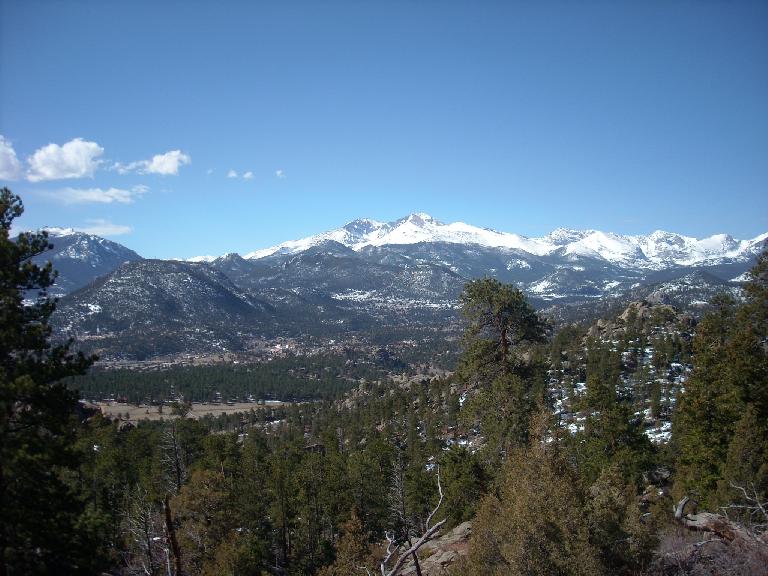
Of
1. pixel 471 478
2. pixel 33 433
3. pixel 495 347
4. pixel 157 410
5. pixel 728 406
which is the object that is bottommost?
pixel 157 410

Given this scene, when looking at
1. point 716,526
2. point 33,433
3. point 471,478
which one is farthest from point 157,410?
point 716,526

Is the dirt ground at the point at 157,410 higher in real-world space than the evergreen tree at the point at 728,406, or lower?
lower

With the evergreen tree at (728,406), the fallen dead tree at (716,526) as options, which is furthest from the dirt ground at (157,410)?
the fallen dead tree at (716,526)

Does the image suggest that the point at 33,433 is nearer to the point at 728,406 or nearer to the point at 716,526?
the point at 716,526

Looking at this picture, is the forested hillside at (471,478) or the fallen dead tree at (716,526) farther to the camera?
the fallen dead tree at (716,526)

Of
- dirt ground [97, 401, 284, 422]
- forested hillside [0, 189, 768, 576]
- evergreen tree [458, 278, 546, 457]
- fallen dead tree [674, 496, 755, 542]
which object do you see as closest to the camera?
forested hillside [0, 189, 768, 576]

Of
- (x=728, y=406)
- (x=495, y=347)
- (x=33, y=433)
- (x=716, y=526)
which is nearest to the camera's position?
(x=33, y=433)

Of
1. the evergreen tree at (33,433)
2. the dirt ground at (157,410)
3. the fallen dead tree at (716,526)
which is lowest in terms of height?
the dirt ground at (157,410)

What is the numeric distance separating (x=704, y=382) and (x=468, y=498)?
15243 millimetres

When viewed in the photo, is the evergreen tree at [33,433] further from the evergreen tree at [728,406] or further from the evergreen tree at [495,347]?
the evergreen tree at [728,406]

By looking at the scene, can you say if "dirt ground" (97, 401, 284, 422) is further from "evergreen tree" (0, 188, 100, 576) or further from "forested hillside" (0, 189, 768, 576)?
"evergreen tree" (0, 188, 100, 576)

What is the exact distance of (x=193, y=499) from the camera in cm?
2744

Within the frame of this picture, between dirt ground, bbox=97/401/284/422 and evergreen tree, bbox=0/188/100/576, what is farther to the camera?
dirt ground, bbox=97/401/284/422

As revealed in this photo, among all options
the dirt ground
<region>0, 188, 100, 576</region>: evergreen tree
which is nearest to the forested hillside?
<region>0, 188, 100, 576</region>: evergreen tree
